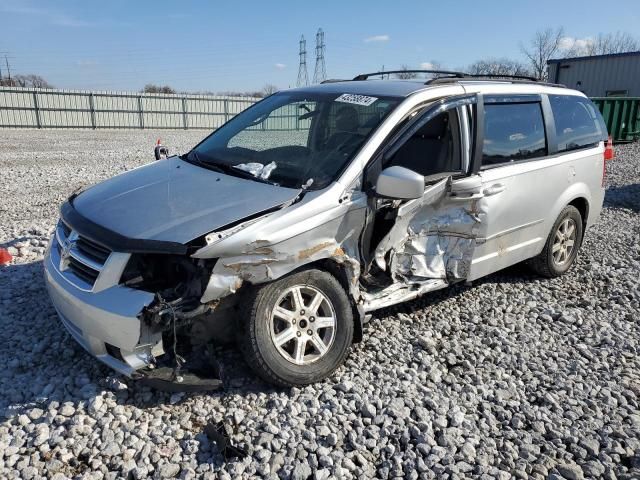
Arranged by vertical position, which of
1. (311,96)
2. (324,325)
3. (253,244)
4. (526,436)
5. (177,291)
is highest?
(311,96)

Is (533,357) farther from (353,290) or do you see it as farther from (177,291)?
(177,291)

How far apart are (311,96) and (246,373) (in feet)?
Result: 7.80

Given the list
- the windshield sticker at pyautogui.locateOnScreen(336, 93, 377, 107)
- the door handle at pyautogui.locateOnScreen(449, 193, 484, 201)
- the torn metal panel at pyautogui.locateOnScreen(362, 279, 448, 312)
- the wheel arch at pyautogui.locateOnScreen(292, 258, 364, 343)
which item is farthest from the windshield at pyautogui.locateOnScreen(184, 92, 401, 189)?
the torn metal panel at pyautogui.locateOnScreen(362, 279, 448, 312)

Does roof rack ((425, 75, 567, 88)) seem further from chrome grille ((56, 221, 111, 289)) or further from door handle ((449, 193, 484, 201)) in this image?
chrome grille ((56, 221, 111, 289))

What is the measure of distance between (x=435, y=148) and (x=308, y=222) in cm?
142

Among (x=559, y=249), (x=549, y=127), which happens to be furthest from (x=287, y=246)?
(x=559, y=249)

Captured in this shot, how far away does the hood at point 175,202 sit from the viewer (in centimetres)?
310

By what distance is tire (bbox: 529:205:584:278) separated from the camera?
5.35m

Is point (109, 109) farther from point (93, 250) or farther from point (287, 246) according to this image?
point (287, 246)

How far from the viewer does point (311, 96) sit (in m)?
4.57

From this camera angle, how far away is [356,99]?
421 centimetres

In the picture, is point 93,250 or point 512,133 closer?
point 93,250

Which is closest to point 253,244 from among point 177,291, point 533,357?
point 177,291

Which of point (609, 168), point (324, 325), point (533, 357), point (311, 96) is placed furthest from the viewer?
point (609, 168)
